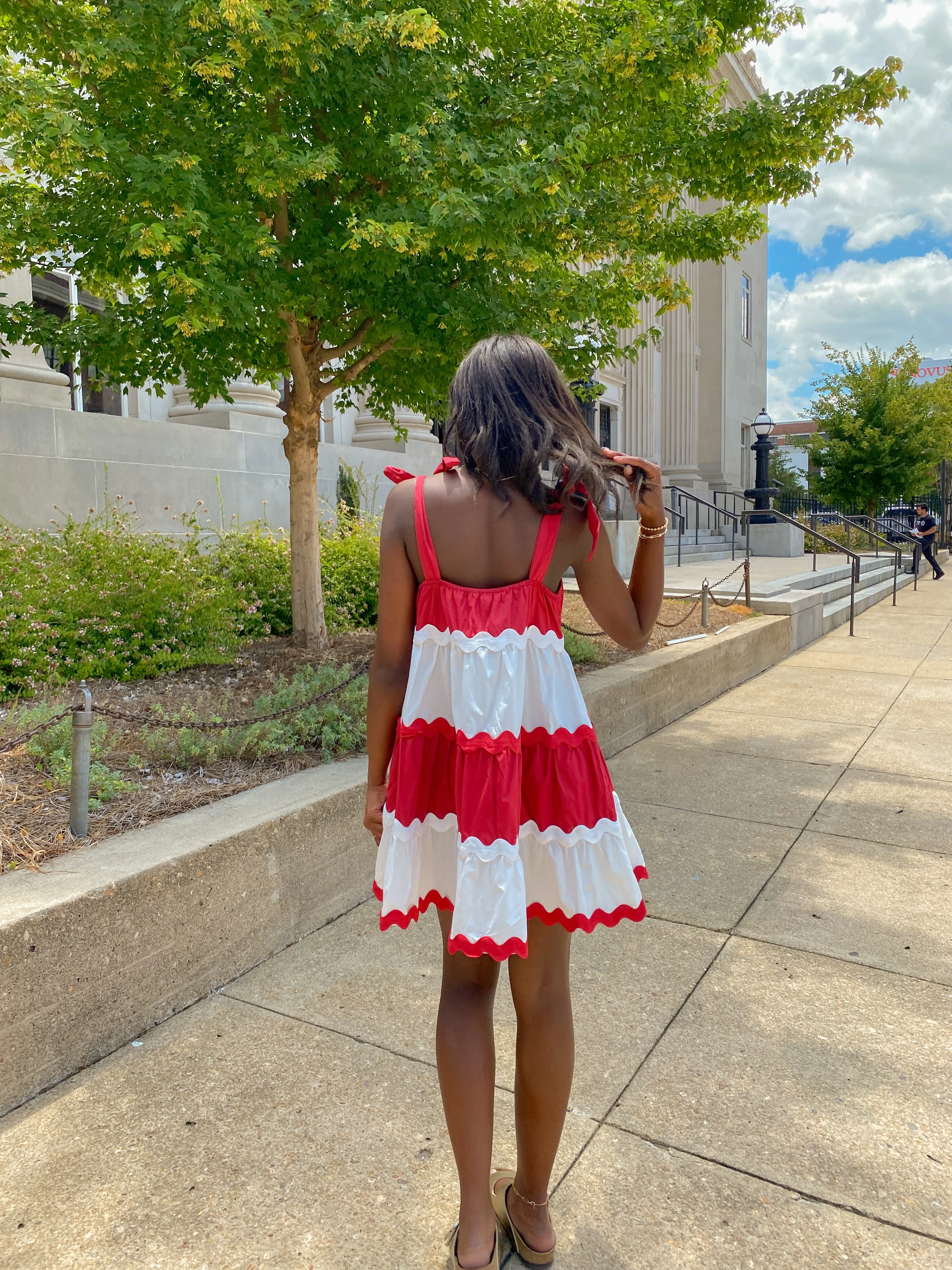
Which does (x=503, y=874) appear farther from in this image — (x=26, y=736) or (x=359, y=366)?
(x=359, y=366)

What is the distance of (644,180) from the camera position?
6828mm

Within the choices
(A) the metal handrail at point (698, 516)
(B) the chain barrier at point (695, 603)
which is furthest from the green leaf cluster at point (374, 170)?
(A) the metal handrail at point (698, 516)

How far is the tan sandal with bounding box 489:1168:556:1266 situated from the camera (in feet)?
6.76

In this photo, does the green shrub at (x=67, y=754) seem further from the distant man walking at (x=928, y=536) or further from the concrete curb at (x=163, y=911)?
the distant man walking at (x=928, y=536)

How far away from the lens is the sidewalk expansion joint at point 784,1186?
2.17 m

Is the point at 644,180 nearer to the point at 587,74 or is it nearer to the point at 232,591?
the point at 587,74

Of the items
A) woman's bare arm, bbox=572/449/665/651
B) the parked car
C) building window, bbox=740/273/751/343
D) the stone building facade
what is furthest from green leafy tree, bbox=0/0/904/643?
building window, bbox=740/273/751/343

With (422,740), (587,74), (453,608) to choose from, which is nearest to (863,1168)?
(422,740)

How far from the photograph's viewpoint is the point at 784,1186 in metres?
2.31

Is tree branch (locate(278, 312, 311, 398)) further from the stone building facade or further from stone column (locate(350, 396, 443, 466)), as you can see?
stone column (locate(350, 396, 443, 466))

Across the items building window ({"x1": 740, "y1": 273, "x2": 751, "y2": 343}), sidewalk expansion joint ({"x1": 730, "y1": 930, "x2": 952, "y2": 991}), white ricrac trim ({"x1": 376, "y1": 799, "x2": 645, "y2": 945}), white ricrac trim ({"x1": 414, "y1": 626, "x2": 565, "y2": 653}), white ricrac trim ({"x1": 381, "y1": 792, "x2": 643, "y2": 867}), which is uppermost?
building window ({"x1": 740, "y1": 273, "x2": 751, "y2": 343})

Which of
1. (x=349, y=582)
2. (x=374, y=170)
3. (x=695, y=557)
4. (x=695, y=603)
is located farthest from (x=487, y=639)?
(x=695, y=557)

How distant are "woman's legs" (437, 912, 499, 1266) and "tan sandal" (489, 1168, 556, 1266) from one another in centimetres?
6

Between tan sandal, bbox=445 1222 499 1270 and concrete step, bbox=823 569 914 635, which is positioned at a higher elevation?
concrete step, bbox=823 569 914 635
